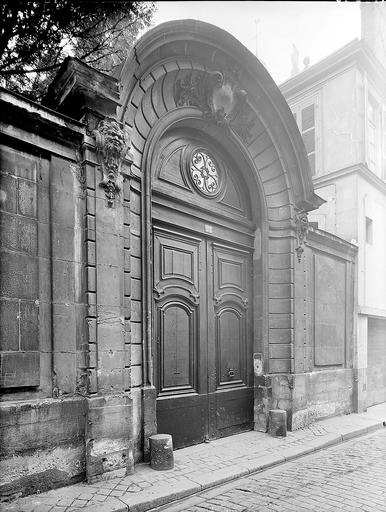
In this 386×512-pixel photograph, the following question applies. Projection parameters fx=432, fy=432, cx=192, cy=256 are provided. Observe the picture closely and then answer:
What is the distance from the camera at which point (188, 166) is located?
782cm

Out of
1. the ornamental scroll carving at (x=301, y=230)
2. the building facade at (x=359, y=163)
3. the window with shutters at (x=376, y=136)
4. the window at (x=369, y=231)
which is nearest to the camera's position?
the ornamental scroll carving at (x=301, y=230)

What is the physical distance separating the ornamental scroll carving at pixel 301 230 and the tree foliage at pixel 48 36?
483 cm

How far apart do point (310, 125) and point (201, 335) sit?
8.94 metres

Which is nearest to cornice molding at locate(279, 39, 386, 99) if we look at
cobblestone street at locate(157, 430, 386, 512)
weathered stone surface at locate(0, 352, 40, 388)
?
cobblestone street at locate(157, 430, 386, 512)

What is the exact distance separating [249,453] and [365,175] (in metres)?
8.57

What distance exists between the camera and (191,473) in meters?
5.64

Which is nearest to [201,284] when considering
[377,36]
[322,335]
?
[322,335]

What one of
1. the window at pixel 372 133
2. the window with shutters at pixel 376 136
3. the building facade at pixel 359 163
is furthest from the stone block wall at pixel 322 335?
the window with shutters at pixel 376 136

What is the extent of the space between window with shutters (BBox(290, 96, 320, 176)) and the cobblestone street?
29.2 ft

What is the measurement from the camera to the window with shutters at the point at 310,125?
520 inches

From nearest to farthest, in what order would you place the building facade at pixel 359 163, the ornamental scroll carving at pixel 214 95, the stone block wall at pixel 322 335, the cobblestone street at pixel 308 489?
the cobblestone street at pixel 308 489
the ornamental scroll carving at pixel 214 95
the stone block wall at pixel 322 335
the building facade at pixel 359 163

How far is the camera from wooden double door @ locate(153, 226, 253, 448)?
6906 mm

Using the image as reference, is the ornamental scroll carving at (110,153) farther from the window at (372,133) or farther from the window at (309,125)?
the window at (372,133)

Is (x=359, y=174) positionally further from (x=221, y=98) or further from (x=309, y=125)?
(x=221, y=98)
